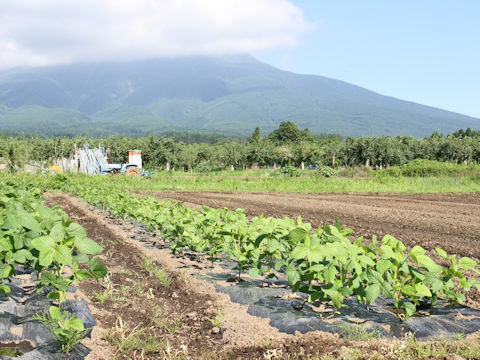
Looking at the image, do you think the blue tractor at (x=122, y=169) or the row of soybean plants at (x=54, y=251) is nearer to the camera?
the row of soybean plants at (x=54, y=251)

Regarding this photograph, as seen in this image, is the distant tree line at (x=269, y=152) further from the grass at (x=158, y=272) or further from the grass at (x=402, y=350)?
the grass at (x=402, y=350)

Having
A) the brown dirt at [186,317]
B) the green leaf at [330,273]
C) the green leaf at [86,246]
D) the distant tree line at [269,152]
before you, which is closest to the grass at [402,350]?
the brown dirt at [186,317]

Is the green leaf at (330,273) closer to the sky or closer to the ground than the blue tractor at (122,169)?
closer to the sky

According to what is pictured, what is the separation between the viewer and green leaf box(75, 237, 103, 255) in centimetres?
238

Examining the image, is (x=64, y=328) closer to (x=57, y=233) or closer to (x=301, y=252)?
(x=57, y=233)

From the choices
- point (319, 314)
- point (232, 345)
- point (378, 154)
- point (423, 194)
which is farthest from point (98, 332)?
point (378, 154)

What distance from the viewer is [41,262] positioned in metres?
2.33

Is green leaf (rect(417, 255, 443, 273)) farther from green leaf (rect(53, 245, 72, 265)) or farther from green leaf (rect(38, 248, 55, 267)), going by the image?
green leaf (rect(38, 248, 55, 267))

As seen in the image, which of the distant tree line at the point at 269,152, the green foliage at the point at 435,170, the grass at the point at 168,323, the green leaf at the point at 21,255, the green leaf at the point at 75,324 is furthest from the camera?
the distant tree line at the point at 269,152

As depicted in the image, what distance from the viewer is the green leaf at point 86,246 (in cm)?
238

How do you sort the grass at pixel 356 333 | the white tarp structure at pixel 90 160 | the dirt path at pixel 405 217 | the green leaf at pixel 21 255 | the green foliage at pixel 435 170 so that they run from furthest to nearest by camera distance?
the white tarp structure at pixel 90 160 < the green foliage at pixel 435 170 < the dirt path at pixel 405 217 < the grass at pixel 356 333 < the green leaf at pixel 21 255

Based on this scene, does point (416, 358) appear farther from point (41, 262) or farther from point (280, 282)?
point (41, 262)

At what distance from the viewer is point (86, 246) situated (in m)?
2.41

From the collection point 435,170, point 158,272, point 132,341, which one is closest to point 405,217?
point 158,272
